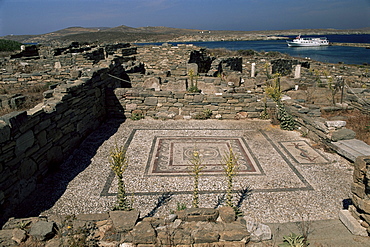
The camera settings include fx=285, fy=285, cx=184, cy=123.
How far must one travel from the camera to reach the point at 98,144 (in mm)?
8492

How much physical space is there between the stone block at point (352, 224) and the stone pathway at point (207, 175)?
0.51 m

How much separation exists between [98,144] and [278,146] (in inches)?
210

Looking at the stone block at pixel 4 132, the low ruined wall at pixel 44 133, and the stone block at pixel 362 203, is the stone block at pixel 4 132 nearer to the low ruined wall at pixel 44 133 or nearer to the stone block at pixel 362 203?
the low ruined wall at pixel 44 133

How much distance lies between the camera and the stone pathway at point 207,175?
5.62 m

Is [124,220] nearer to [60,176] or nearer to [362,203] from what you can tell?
[60,176]

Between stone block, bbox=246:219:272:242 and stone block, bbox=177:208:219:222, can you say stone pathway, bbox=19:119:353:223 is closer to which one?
stone block, bbox=246:219:272:242

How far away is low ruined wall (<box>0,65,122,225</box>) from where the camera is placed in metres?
5.35

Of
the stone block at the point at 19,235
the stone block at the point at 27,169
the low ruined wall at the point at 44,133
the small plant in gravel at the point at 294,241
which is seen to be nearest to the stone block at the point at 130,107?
the low ruined wall at the point at 44,133

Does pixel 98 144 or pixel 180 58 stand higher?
pixel 180 58

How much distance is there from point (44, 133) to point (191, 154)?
3.71m

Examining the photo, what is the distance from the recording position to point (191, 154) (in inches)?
309

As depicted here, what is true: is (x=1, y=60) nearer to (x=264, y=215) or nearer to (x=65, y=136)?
(x=65, y=136)

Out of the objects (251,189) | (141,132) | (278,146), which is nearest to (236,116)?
(278,146)

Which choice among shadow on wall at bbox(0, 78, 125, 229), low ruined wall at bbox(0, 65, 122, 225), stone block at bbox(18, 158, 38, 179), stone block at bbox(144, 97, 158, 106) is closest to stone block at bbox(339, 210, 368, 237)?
shadow on wall at bbox(0, 78, 125, 229)
